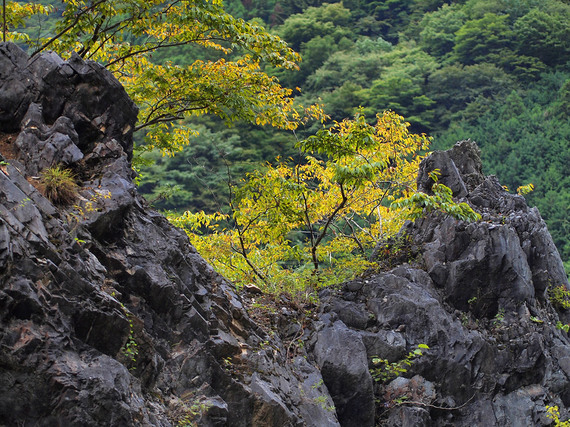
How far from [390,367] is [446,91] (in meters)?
34.9

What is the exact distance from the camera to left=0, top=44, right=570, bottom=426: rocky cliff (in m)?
5.34

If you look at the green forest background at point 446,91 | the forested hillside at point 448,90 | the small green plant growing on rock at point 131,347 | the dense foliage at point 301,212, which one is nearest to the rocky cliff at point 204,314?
the small green plant growing on rock at point 131,347

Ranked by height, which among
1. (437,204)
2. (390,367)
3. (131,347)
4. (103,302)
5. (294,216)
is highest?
(294,216)

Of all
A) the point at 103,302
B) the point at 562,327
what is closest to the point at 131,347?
the point at 103,302

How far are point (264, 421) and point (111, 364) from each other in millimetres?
2268

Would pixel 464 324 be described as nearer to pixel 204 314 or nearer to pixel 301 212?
pixel 301 212

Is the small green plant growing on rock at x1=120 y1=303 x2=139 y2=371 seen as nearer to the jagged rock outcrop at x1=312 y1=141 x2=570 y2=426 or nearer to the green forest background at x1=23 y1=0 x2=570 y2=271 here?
the jagged rock outcrop at x1=312 y1=141 x2=570 y2=426

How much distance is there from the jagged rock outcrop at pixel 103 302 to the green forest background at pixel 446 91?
76.6 ft

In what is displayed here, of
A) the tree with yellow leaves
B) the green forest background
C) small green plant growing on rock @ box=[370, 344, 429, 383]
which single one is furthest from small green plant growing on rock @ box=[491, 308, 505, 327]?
the green forest background

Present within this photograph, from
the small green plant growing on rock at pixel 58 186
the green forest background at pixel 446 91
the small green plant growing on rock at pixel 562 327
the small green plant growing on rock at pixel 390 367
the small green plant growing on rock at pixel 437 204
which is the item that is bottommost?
the small green plant growing on rock at pixel 390 367

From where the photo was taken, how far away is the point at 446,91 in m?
40.8

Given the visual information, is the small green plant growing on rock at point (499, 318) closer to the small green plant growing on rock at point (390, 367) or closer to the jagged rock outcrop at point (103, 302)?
the small green plant growing on rock at point (390, 367)

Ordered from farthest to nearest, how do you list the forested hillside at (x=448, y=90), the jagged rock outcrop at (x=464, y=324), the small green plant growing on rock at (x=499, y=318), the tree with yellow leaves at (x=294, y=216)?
the forested hillside at (x=448, y=90), the small green plant growing on rock at (x=499, y=318), the tree with yellow leaves at (x=294, y=216), the jagged rock outcrop at (x=464, y=324)

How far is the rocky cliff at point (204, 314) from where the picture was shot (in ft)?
17.5
